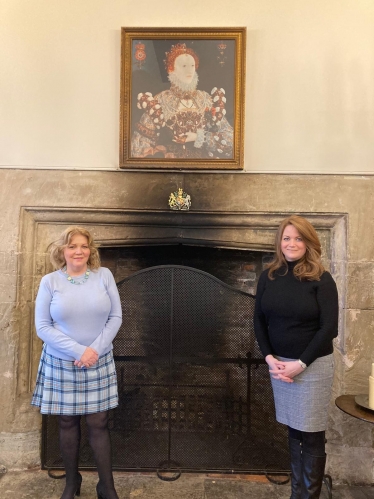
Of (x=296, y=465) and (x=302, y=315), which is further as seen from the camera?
(x=296, y=465)

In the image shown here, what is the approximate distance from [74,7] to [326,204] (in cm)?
200

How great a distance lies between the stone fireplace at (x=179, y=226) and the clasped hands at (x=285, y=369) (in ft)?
2.45

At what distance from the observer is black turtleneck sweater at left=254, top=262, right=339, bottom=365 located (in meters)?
1.80

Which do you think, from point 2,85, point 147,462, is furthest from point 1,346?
point 2,85

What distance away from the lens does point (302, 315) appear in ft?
5.95

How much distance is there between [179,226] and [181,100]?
2.60 ft

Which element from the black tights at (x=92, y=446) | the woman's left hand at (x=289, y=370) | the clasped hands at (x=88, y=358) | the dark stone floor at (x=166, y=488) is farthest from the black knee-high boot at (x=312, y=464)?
the clasped hands at (x=88, y=358)

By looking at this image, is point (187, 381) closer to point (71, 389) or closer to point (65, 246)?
point (71, 389)

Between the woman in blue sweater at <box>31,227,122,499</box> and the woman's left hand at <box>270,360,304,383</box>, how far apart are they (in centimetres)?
82

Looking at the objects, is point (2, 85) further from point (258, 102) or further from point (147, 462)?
point (147, 462)

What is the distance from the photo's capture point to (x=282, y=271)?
193cm

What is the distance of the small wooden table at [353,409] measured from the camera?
6.09ft

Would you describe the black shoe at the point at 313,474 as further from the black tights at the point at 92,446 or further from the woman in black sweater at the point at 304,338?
the black tights at the point at 92,446

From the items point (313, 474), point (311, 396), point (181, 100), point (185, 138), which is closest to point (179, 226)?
point (185, 138)
